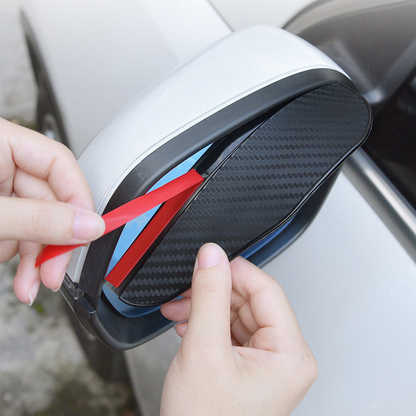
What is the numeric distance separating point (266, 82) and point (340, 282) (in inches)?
16.7

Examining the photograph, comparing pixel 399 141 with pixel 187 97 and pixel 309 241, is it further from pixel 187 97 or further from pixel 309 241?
pixel 187 97

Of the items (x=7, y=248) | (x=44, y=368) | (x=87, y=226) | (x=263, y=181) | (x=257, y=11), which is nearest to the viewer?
(x=87, y=226)

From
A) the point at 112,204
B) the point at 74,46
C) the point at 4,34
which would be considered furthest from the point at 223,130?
the point at 4,34

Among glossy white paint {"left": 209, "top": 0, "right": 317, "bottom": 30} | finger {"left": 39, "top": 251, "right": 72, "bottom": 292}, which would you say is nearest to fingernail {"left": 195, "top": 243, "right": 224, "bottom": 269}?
finger {"left": 39, "top": 251, "right": 72, "bottom": 292}

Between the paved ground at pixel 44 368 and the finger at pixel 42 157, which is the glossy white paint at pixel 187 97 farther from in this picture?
the paved ground at pixel 44 368

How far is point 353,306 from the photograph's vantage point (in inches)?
27.4

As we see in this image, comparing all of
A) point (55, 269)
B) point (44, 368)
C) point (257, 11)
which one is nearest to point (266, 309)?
point (55, 269)

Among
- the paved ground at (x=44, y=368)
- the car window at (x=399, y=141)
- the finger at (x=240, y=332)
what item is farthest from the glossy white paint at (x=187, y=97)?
the paved ground at (x=44, y=368)

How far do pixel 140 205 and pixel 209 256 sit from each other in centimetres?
14

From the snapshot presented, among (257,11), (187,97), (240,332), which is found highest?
(257,11)

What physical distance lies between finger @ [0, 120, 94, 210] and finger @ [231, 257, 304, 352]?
351mm

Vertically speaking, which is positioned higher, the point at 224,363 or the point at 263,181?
the point at 263,181

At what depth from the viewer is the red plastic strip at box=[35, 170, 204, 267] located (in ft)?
1.72

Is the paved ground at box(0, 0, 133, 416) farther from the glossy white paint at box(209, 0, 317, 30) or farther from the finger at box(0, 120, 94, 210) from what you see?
the glossy white paint at box(209, 0, 317, 30)
